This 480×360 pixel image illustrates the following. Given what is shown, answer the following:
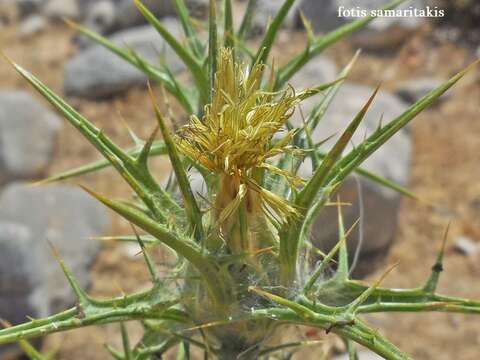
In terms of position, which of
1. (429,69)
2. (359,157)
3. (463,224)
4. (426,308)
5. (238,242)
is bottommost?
(463,224)

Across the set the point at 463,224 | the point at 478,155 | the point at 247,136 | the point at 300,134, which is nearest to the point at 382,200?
the point at 463,224

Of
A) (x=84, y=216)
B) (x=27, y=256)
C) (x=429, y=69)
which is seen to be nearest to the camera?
(x=27, y=256)

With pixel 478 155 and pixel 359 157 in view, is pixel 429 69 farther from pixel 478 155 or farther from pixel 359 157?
pixel 359 157

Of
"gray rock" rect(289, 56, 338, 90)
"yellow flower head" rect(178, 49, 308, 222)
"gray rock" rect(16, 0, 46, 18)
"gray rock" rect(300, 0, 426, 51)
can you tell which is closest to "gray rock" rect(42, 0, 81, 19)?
"gray rock" rect(16, 0, 46, 18)

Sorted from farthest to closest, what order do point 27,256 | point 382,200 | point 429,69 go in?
point 429,69 → point 382,200 → point 27,256

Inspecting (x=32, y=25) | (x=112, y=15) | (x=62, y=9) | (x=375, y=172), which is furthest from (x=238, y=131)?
(x=62, y=9)

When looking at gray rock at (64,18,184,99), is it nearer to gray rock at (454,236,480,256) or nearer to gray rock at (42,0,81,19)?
gray rock at (42,0,81,19)
